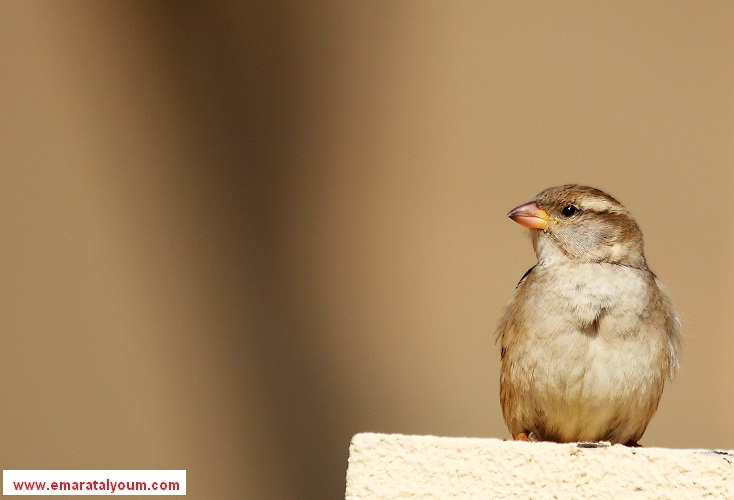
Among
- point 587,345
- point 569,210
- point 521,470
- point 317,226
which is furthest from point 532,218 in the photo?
point 317,226

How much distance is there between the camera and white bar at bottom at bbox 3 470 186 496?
504 centimetres

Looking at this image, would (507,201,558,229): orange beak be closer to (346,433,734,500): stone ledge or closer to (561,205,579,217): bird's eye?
(561,205,579,217): bird's eye

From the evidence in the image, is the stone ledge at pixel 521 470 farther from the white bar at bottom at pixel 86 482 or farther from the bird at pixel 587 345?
the white bar at bottom at pixel 86 482

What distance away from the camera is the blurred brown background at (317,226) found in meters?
5.23

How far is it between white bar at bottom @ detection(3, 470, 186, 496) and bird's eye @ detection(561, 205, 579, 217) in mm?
2159

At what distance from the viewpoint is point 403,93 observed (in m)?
5.59

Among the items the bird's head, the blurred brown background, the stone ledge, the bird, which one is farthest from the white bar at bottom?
the stone ledge

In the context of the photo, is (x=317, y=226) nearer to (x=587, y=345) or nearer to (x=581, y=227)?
(x=581, y=227)

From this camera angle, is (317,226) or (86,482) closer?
(86,482)

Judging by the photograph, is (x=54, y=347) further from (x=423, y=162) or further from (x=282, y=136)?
(x=423, y=162)

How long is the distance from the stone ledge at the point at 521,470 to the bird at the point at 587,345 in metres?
0.96

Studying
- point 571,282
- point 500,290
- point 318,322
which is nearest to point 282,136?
Result: point 318,322

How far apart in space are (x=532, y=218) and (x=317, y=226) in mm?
1959

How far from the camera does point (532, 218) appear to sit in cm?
378
